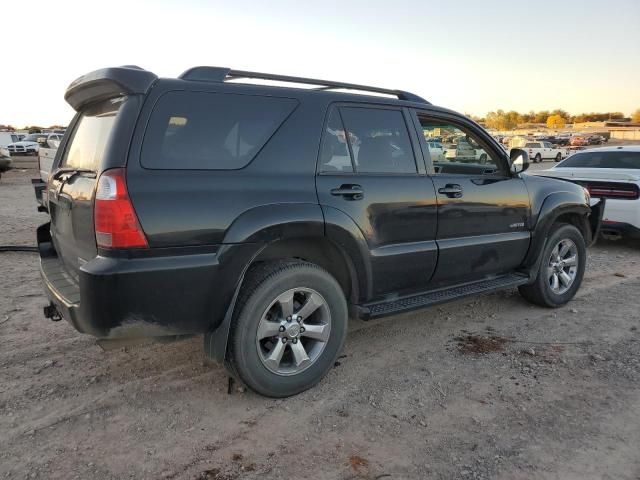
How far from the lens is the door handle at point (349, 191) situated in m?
3.37

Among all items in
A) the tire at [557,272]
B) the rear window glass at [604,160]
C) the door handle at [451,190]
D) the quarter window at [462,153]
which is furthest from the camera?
the rear window glass at [604,160]

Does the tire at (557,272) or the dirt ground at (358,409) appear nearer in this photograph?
the dirt ground at (358,409)

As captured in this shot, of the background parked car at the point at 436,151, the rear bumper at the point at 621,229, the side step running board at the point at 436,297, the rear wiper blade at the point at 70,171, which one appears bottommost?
the rear bumper at the point at 621,229

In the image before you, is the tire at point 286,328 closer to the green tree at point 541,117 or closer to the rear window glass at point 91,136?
the rear window glass at point 91,136

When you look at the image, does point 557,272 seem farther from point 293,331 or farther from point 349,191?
point 293,331

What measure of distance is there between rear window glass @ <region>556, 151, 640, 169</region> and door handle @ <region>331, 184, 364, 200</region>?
22.6ft

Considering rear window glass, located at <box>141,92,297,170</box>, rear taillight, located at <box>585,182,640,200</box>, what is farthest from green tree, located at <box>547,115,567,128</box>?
rear window glass, located at <box>141,92,297,170</box>

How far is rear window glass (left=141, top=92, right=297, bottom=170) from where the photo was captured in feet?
9.18

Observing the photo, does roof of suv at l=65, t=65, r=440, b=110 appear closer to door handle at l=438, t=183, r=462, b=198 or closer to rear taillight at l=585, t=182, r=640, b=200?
door handle at l=438, t=183, r=462, b=198

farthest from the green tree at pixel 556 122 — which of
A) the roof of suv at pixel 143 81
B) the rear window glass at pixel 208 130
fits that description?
the rear window glass at pixel 208 130

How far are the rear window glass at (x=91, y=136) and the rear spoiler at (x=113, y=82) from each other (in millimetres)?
67

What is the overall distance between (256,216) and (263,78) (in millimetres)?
959

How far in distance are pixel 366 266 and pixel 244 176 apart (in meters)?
1.06

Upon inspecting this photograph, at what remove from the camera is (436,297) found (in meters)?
3.98
